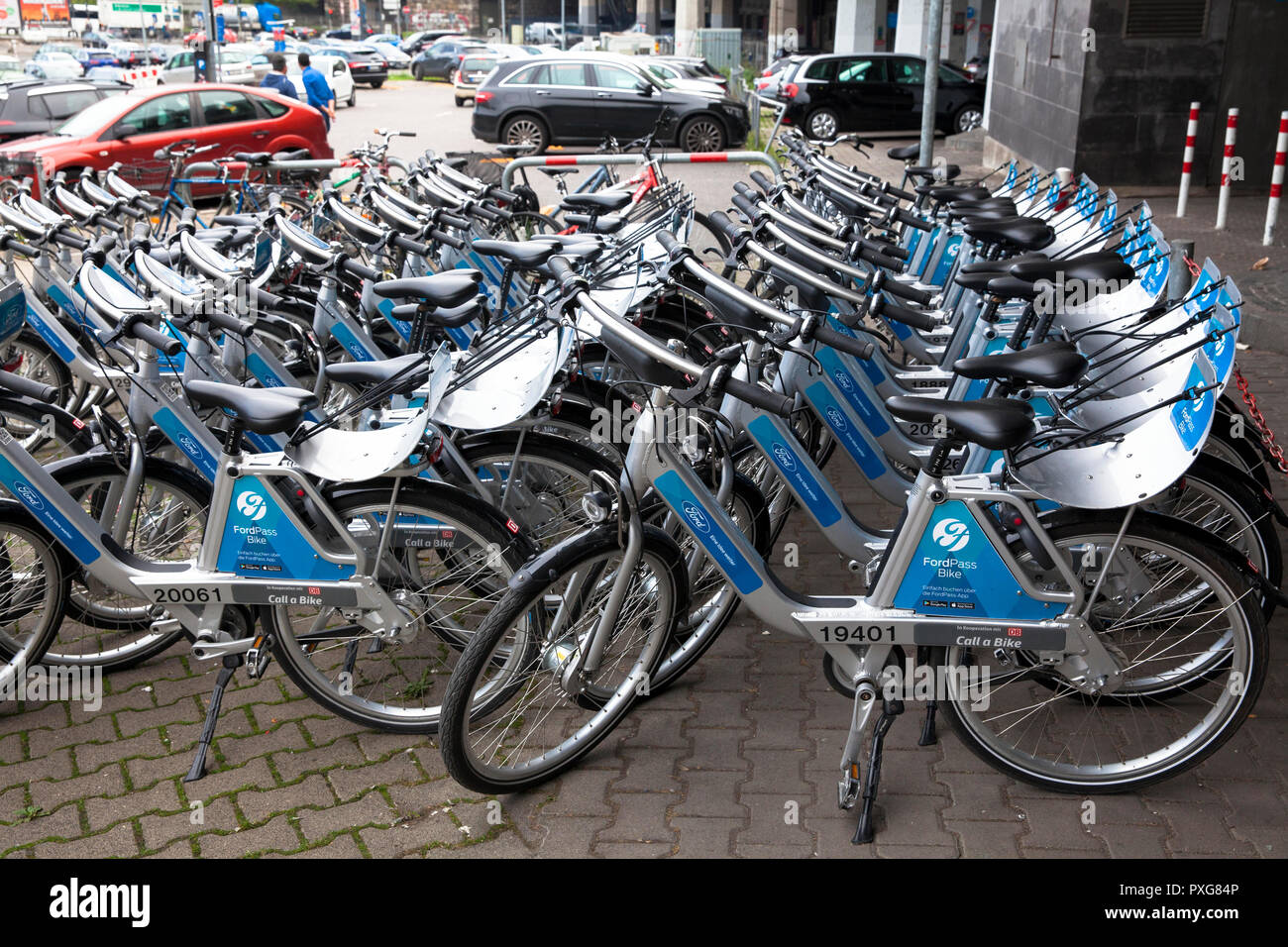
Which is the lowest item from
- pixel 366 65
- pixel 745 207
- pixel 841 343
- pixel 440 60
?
pixel 841 343

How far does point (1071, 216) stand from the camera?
5.21 metres

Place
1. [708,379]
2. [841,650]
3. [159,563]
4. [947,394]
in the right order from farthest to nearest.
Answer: [947,394]
[159,563]
[841,650]
[708,379]

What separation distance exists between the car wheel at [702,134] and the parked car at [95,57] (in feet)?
79.8

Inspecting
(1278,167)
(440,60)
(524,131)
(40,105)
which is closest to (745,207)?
(1278,167)

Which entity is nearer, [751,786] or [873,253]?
[751,786]

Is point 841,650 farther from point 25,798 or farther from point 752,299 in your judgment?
point 25,798

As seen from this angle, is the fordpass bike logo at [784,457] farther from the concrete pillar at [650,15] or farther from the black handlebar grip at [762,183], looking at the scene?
the concrete pillar at [650,15]

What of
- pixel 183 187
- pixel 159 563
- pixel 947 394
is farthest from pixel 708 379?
pixel 183 187

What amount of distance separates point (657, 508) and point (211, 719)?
1406mm

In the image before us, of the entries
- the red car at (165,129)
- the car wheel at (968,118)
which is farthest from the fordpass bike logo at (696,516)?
the car wheel at (968,118)

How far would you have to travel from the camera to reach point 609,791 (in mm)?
3273

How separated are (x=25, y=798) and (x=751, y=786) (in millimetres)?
1985

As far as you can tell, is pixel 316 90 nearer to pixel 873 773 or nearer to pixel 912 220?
pixel 912 220

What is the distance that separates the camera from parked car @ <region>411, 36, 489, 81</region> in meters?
42.9
